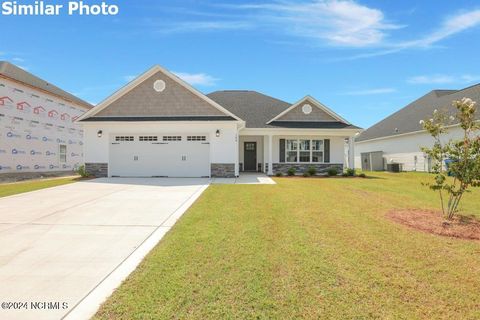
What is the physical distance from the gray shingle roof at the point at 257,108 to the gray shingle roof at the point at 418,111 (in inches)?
384

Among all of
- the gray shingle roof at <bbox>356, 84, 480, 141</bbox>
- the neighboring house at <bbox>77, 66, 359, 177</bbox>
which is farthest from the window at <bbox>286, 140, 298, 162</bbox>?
the gray shingle roof at <bbox>356, 84, 480, 141</bbox>

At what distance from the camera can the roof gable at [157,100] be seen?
1750 centimetres

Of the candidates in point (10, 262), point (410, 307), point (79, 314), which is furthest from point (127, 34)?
point (410, 307)

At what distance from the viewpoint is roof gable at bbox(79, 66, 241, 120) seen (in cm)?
1750

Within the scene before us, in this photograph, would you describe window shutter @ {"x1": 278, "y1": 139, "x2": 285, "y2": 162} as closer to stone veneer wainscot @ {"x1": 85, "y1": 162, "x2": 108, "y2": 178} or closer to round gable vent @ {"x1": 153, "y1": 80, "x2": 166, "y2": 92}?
round gable vent @ {"x1": 153, "y1": 80, "x2": 166, "y2": 92}

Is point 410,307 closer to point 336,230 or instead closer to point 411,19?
point 336,230

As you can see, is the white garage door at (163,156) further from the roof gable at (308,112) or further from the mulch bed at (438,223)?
the mulch bed at (438,223)

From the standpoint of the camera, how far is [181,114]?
1745 cm

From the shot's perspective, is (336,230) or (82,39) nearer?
(336,230)

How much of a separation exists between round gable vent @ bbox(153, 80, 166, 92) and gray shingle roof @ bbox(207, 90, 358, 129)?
5.92m

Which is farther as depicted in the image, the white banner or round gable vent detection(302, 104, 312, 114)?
round gable vent detection(302, 104, 312, 114)

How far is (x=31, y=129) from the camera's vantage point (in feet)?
73.0

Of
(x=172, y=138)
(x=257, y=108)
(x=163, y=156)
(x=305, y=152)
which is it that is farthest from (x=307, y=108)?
(x=163, y=156)

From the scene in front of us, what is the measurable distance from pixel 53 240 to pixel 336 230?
18.1ft
